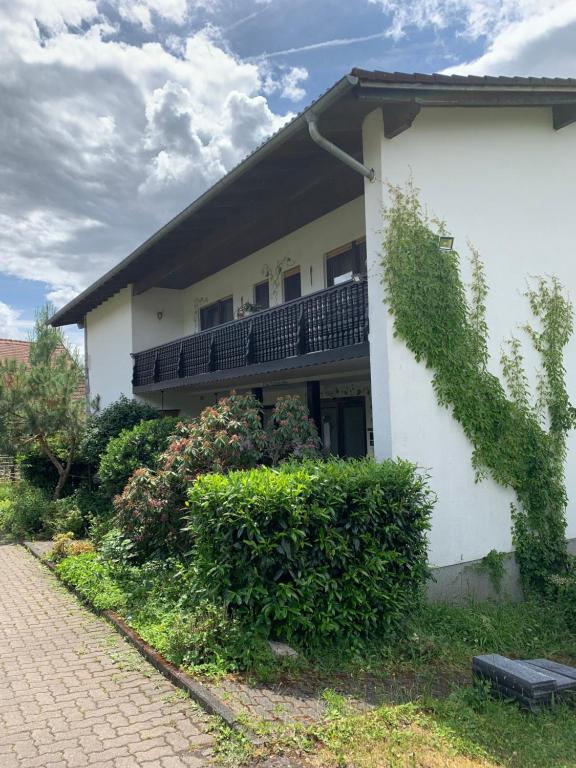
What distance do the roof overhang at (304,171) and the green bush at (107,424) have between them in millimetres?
3330

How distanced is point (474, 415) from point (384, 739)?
476 centimetres

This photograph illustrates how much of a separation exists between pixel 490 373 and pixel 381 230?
2451 millimetres

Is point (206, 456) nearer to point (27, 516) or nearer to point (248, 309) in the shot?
point (248, 309)

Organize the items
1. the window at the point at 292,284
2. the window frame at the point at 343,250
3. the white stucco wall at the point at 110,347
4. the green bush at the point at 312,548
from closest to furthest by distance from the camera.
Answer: the green bush at the point at 312,548 → the window frame at the point at 343,250 → the window at the point at 292,284 → the white stucco wall at the point at 110,347

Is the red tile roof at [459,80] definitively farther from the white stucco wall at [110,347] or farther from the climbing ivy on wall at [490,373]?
the white stucco wall at [110,347]

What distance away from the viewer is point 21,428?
42.0ft

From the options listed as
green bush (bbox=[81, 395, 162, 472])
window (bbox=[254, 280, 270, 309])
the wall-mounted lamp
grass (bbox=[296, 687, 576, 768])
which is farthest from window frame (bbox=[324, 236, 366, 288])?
grass (bbox=[296, 687, 576, 768])

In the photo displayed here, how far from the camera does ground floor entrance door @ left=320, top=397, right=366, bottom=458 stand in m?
12.1

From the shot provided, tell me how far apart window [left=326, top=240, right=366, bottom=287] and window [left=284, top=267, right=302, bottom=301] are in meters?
1.07

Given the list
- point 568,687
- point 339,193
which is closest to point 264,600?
point 568,687

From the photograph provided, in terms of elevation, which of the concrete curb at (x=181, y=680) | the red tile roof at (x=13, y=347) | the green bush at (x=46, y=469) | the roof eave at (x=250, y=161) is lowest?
the concrete curb at (x=181, y=680)

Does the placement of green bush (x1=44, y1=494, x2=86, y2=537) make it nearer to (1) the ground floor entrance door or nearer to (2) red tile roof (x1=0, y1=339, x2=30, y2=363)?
(1) the ground floor entrance door

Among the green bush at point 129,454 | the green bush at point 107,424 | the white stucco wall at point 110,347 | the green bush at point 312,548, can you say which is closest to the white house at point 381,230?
the green bush at point 312,548

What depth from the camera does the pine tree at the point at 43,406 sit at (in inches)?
499
